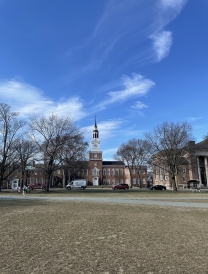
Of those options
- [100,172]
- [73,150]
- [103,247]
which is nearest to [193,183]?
[73,150]

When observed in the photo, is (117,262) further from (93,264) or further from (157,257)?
(157,257)

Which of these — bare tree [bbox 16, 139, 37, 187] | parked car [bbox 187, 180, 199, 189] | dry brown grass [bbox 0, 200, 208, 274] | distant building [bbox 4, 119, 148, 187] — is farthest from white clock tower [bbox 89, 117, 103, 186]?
dry brown grass [bbox 0, 200, 208, 274]

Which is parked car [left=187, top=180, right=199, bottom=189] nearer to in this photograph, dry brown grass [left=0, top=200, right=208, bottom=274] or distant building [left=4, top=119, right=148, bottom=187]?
distant building [left=4, top=119, right=148, bottom=187]

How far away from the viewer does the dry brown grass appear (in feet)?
17.1

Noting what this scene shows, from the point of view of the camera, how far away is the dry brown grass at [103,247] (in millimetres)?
5227

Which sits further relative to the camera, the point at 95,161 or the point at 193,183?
the point at 95,161

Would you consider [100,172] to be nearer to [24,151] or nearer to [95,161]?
[95,161]

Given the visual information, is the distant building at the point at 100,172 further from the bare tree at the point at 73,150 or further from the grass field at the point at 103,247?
the grass field at the point at 103,247

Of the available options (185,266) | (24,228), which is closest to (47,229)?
(24,228)

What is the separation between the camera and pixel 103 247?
22.4 feet

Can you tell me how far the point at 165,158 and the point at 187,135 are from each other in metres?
6.20

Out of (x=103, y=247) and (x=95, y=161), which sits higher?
(x=95, y=161)

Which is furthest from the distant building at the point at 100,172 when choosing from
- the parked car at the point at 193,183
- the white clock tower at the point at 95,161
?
the parked car at the point at 193,183

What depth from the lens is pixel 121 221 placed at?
11.0 m
